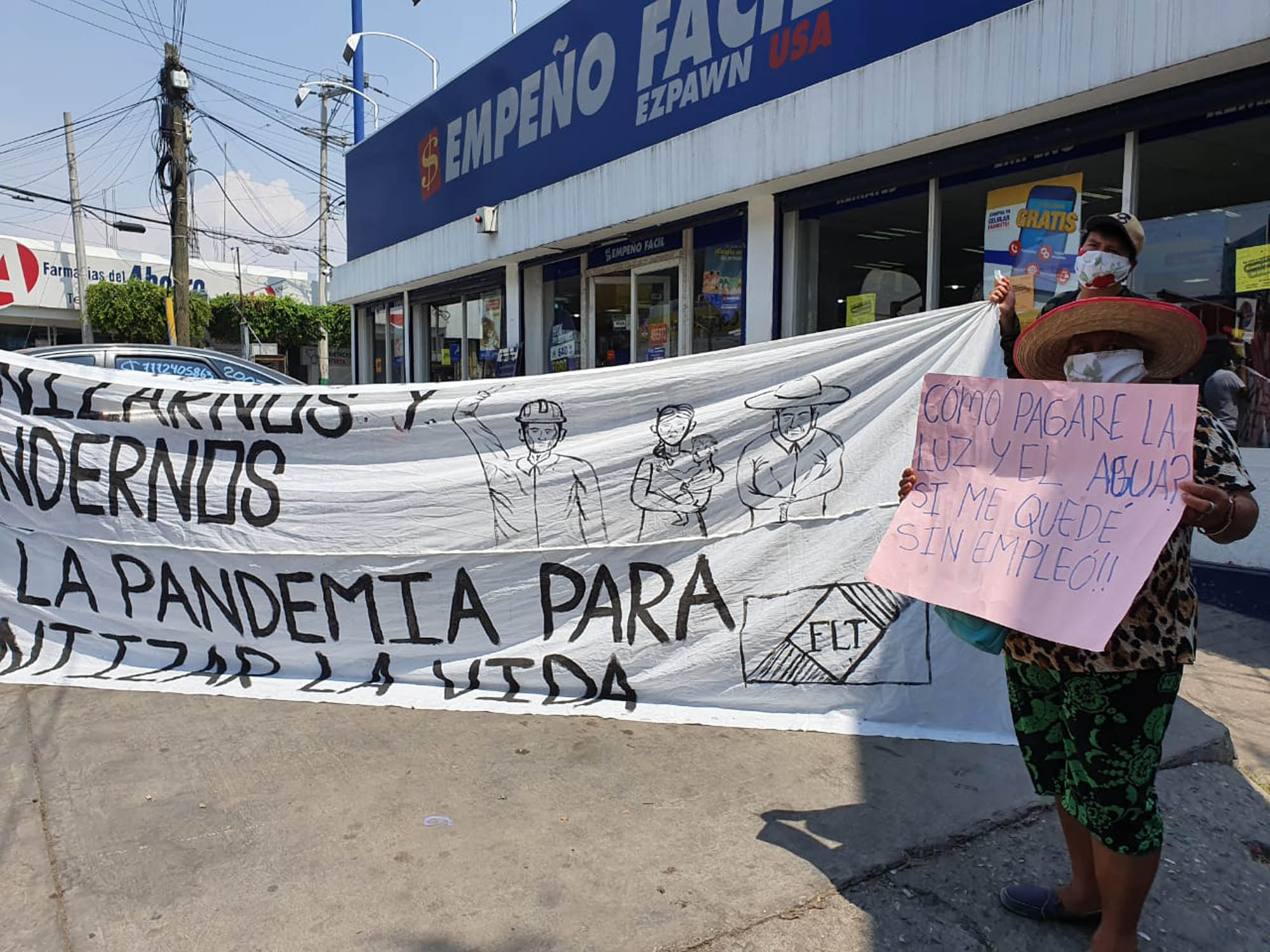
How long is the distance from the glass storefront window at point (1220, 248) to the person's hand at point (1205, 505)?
400cm

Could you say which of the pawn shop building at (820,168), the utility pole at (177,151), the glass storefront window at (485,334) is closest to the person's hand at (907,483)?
the pawn shop building at (820,168)

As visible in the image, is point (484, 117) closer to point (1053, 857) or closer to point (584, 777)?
point (584, 777)

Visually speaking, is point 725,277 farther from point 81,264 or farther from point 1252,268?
point 81,264

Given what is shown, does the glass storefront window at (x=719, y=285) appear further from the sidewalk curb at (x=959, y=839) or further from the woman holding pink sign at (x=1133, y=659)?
the woman holding pink sign at (x=1133, y=659)

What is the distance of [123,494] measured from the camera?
4191 millimetres

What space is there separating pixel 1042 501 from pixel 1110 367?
373 mm

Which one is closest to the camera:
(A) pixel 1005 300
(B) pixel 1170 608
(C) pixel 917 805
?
(B) pixel 1170 608

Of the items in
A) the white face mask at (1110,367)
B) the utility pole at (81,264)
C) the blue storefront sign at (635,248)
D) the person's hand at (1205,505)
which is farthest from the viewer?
the utility pole at (81,264)

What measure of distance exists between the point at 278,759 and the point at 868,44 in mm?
6483

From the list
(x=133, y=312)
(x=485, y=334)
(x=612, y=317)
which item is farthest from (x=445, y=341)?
(x=133, y=312)

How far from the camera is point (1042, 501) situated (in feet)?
7.29

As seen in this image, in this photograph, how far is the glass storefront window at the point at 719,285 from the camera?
8398 millimetres

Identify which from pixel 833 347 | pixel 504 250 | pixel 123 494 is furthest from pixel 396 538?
pixel 504 250

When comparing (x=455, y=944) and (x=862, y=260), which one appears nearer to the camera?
(x=455, y=944)
